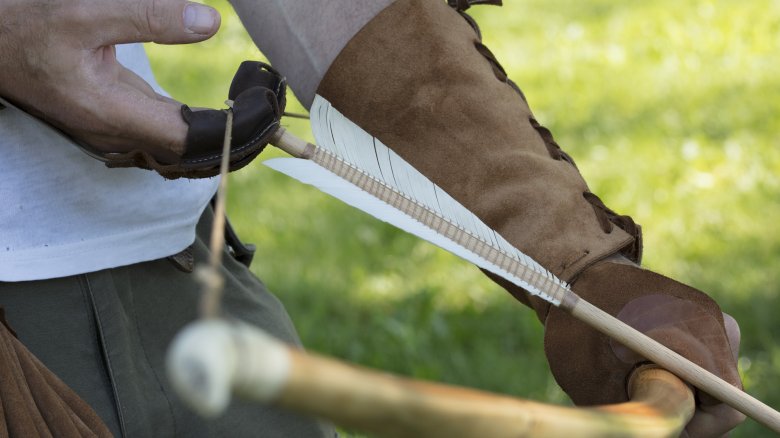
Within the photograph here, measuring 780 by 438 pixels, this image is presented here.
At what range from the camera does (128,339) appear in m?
1.18

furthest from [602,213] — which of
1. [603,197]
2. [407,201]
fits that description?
[603,197]

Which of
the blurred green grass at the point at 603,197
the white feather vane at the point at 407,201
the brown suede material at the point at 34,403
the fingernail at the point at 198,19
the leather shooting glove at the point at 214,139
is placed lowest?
the blurred green grass at the point at 603,197

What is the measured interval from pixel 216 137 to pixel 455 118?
1.07 ft

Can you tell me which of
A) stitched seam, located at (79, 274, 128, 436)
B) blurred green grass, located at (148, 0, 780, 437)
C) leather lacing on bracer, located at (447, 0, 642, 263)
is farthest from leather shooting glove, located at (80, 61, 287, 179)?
blurred green grass, located at (148, 0, 780, 437)

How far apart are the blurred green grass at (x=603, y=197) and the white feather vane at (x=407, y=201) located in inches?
28.5

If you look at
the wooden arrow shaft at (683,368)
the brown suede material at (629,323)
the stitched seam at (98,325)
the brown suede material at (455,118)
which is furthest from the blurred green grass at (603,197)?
the wooden arrow shaft at (683,368)

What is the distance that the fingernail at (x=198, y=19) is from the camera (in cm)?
102

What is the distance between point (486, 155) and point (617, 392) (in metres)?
0.31

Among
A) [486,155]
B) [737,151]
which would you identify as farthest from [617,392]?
[737,151]

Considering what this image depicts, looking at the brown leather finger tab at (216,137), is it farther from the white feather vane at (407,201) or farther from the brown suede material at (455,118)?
the brown suede material at (455,118)

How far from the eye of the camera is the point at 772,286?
9.20 feet

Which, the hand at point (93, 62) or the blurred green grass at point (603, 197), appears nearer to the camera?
the hand at point (93, 62)

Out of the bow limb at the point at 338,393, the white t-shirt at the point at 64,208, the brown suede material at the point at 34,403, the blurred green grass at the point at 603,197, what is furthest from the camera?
the blurred green grass at the point at 603,197

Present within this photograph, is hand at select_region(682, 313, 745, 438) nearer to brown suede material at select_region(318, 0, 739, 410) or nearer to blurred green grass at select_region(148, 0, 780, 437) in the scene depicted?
brown suede material at select_region(318, 0, 739, 410)
